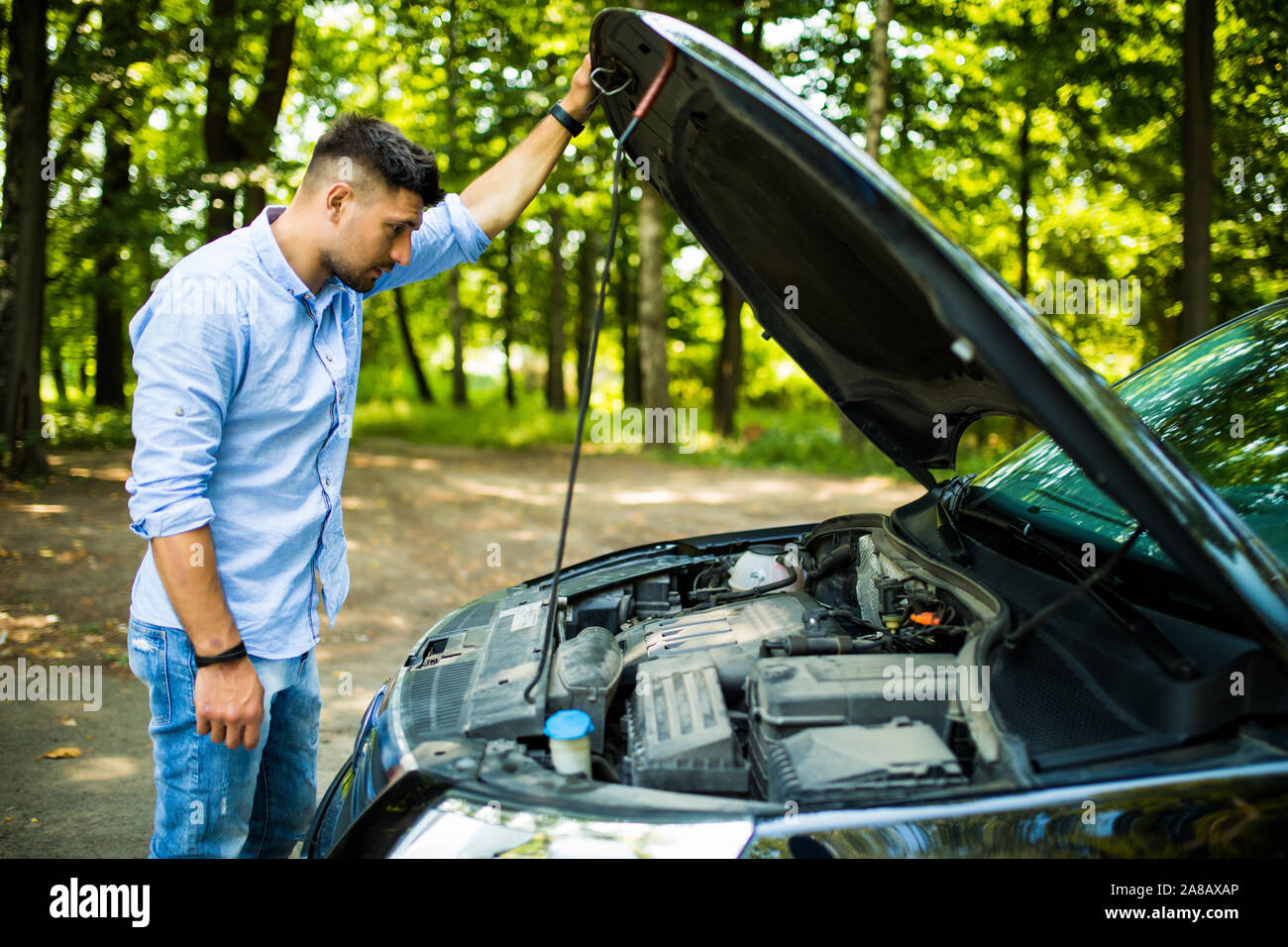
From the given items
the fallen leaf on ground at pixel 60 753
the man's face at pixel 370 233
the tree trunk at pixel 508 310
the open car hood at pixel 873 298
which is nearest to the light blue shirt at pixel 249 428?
the man's face at pixel 370 233

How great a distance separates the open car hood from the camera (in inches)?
61.7

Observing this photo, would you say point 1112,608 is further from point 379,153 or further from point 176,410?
point 176,410

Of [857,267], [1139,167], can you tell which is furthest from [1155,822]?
[1139,167]

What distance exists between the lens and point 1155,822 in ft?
5.13

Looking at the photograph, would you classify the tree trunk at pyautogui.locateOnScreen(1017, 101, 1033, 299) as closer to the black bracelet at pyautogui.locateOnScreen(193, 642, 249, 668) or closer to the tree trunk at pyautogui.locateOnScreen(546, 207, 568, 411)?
the tree trunk at pyautogui.locateOnScreen(546, 207, 568, 411)

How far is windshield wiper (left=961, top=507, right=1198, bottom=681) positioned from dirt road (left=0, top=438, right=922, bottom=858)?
3.02 meters

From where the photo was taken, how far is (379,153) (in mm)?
2035

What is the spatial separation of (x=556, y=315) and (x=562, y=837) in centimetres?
1802

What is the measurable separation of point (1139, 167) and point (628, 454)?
867 cm

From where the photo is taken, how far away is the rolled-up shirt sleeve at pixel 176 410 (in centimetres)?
183

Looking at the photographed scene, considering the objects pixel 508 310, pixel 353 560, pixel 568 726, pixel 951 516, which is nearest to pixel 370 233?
pixel 568 726

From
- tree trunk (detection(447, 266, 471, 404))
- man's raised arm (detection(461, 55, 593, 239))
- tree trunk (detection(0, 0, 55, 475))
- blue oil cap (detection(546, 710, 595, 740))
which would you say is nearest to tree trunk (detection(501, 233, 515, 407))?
tree trunk (detection(447, 266, 471, 404))

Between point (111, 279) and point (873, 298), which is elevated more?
point (111, 279)

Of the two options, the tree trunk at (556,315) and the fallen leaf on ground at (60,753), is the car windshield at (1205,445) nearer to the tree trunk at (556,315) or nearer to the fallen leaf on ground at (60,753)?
the fallen leaf on ground at (60,753)
